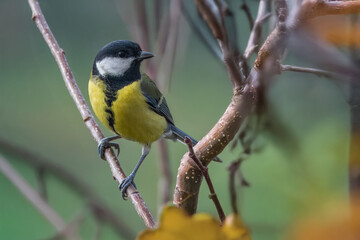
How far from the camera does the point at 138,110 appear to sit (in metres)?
1.09

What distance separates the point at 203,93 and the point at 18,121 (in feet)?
2.78

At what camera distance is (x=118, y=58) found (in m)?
1.12

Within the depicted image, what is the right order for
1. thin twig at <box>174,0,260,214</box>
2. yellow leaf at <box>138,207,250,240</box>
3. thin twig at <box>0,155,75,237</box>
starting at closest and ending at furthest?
yellow leaf at <box>138,207,250,240</box>
thin twig at <box>174,0,260,214</box>
thin twig at <box>0,155,75,237</box>

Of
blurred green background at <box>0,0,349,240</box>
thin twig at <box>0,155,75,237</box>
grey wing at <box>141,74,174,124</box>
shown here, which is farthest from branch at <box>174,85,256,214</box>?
blurred green background at <box>0,0,349,240</box>

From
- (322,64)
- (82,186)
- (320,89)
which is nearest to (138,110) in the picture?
(82,186)

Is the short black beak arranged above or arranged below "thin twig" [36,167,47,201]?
below

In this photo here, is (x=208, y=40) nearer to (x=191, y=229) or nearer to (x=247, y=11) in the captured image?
(x=247, y=11)

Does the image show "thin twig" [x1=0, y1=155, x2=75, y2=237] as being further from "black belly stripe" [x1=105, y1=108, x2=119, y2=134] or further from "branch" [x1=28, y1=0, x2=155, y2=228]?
"black belly stripe" [x1=105, y1=108, x2=119, y2=134]

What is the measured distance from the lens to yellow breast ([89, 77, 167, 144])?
3.46 ft

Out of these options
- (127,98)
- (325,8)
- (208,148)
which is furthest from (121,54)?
(325,8)

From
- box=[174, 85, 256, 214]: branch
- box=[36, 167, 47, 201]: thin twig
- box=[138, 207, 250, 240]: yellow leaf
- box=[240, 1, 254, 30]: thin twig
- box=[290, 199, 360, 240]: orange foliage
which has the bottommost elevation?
box=[36, 167, 47, 201]: thin twig

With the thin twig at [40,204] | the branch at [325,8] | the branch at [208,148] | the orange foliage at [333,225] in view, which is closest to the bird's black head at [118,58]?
the thin twig at [40,204]

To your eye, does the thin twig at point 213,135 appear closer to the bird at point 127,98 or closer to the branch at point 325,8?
the branch at point 325,8

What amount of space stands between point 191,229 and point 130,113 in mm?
904
